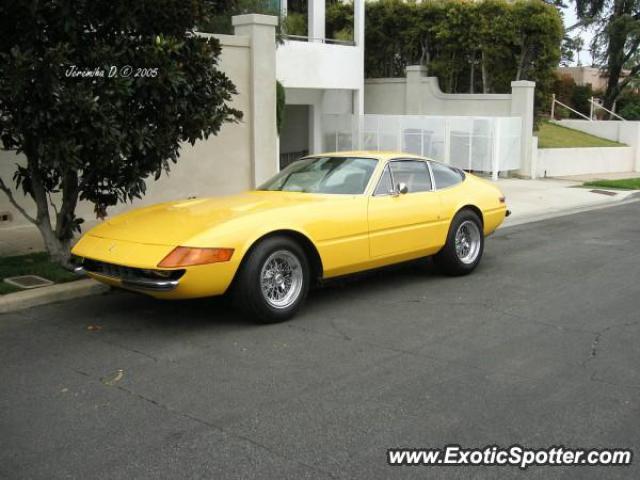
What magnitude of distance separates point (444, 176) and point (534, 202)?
7.97 metres

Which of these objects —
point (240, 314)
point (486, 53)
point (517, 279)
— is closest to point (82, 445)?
point (240, 314)

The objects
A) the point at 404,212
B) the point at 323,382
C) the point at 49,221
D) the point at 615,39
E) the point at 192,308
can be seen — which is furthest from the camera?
the point at 615,39

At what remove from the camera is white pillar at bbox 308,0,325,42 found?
1991cm

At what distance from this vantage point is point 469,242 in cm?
842

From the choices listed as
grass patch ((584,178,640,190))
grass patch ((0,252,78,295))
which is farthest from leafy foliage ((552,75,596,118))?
grass patch ((0,252,78,295))

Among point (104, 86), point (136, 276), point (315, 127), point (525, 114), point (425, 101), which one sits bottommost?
point (136, 276)

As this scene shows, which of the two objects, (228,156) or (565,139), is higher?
(228,156)

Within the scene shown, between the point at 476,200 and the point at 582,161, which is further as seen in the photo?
the point at 582,161

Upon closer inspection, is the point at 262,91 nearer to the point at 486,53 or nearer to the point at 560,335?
the point at 560,335

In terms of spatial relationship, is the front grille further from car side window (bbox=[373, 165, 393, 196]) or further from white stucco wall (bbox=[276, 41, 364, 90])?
white stucco wall (bbox=[276, 41, 364, 90])

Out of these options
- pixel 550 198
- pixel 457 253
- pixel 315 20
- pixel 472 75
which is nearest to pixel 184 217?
pixel 457 253

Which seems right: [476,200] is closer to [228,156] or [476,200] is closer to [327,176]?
[327,176]

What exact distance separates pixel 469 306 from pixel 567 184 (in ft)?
45.9

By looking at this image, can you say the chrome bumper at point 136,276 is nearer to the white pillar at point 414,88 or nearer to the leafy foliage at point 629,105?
the white pillar at point 414,88
